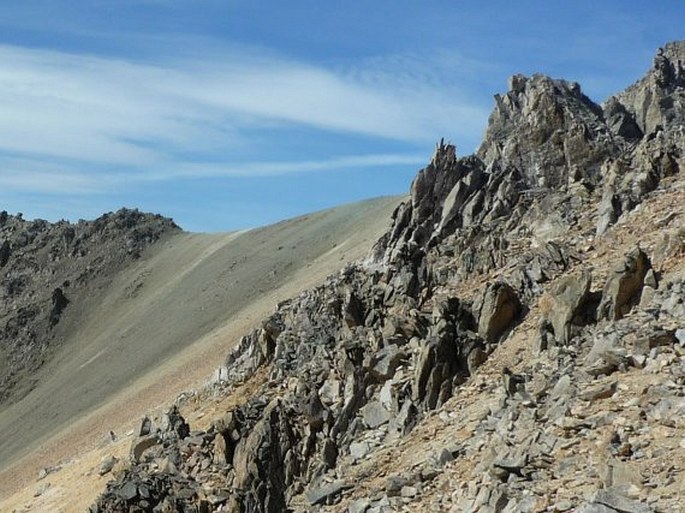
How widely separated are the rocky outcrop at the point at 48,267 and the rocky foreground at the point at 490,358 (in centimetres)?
5878

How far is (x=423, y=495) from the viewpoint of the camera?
16672 millimetres

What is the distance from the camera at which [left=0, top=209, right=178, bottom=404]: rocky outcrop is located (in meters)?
90.0

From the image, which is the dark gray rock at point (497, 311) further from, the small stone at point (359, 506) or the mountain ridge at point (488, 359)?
the small stone at point (359, 506)

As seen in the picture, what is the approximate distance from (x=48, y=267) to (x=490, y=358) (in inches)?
3718

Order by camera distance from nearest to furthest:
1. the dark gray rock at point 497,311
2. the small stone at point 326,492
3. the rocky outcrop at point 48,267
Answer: the small stone at point 326,492
the dark gray rock at point 497,311
the rocky outcrop at point 48,267

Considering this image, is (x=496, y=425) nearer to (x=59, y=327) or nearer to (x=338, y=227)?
(x=338, y=227)

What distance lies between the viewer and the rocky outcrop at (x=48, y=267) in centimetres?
8997

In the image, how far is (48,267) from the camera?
106m

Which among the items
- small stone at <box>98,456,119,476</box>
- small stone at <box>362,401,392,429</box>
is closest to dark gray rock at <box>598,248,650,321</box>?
small stone at <box>362,401,392,429</box>

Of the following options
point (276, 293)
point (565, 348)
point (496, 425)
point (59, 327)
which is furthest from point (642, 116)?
point (59, 327)

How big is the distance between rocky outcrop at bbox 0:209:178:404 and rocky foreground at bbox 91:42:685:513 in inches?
2314

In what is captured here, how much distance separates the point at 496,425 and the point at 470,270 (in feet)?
35.3

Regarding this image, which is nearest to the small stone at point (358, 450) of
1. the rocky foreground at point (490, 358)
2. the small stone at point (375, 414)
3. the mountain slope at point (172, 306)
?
the rocky foreground at point (490, 358)

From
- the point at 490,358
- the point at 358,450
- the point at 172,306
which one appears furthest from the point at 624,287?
the point at 172,306
